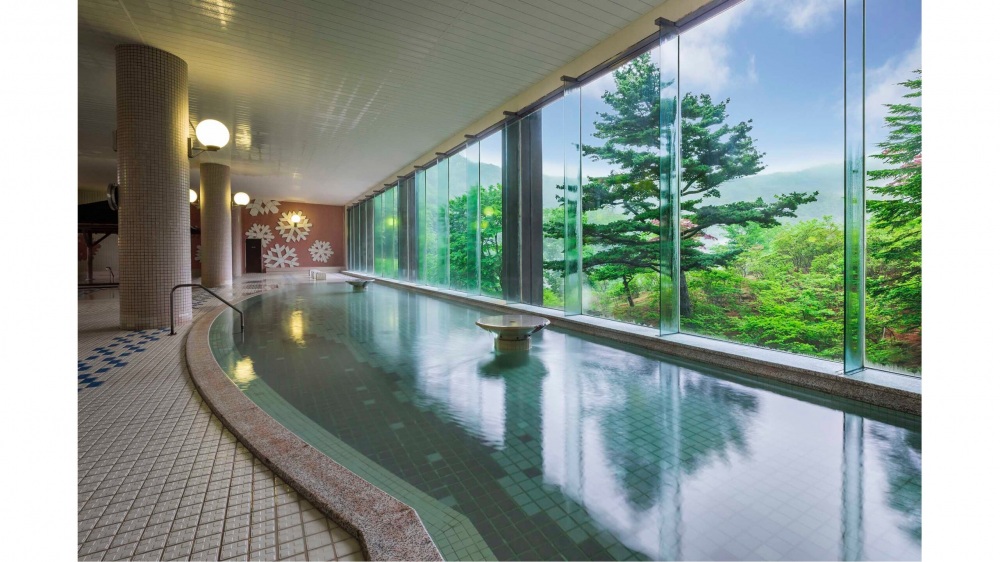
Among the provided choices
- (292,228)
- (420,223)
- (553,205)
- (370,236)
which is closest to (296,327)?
(553,205)

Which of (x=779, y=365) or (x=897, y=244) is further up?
(x=897, y=244)

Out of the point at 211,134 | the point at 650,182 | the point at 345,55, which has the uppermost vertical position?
the point at 345,55

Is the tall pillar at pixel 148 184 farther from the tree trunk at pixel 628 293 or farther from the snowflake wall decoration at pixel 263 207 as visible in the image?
the snowflake wall decoration at pixel 263 207

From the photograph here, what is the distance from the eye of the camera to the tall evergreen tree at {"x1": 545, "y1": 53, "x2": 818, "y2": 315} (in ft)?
18.2

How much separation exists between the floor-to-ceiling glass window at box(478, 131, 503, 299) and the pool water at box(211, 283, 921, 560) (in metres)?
4.58

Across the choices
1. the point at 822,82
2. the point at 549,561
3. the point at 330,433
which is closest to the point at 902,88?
the point at 822,82

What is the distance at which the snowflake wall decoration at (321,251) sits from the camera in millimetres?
20219

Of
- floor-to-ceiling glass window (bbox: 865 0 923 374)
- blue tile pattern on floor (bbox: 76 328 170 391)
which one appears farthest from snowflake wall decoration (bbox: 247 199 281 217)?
floor-to-ceiling glass window (bbox: 865 0 923 374)

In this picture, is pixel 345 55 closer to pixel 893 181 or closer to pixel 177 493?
pixel 177 493

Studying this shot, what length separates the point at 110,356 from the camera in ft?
11.7

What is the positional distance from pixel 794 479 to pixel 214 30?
6.19 metres

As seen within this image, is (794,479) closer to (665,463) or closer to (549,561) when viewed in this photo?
(665,463)

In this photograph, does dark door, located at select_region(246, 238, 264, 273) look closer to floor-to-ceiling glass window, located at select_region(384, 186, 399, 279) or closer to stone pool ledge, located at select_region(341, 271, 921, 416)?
floor-to-ceiling glass window, located at select_region(384, 186, 399, 279)

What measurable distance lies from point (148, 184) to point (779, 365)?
620 cm
